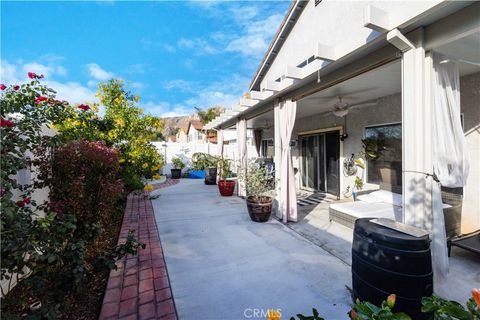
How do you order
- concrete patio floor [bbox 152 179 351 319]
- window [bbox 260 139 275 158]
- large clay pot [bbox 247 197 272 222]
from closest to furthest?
concrete patio floor [bbox 152 179 351 319] → large clay pot [bbox 247 197 272 222] → window [bbox 260 139 275 158]

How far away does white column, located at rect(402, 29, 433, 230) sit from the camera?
255 centimetres

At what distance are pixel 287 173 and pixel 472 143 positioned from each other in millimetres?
3348

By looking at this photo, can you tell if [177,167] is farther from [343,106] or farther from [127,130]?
[343,106]

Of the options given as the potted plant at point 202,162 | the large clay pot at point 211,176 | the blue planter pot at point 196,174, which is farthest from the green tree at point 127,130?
the blue planter pot at point 196,174

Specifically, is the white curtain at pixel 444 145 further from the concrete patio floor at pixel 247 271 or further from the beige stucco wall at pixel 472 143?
the beige stucco wall at pixel 472 143

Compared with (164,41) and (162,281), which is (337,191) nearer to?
(162,281)

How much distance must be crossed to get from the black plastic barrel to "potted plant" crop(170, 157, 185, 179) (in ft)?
41.7

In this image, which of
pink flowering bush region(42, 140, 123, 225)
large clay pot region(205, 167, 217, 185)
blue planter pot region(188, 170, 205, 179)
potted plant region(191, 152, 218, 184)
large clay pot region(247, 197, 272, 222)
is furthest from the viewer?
blue planter pot region(188, 170, 205, 179)

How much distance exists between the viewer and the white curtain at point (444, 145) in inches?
102

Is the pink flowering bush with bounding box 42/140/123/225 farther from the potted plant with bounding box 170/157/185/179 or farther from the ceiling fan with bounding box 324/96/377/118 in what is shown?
the potted plant with bounding box 170/157/185/179

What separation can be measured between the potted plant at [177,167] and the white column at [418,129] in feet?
41.3

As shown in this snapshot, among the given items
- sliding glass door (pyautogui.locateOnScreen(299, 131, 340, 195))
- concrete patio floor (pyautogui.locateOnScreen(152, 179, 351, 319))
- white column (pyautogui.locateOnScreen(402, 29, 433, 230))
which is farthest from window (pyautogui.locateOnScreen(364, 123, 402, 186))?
white column (pyautogui.locateOnScreen(402, 29, 433, 230))

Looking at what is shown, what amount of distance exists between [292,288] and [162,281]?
61.9 inches

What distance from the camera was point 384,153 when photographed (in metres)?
5.87
